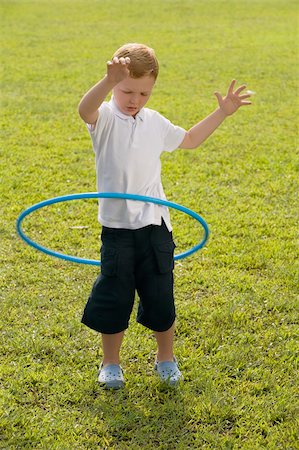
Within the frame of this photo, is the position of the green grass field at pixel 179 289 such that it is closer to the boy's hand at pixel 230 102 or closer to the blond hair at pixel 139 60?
the boy's hand at pixel 230 102

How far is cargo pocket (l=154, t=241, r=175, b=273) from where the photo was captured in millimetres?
3377

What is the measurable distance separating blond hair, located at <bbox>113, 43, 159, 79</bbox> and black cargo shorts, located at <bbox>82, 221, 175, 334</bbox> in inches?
27.2

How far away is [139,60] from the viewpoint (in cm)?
316

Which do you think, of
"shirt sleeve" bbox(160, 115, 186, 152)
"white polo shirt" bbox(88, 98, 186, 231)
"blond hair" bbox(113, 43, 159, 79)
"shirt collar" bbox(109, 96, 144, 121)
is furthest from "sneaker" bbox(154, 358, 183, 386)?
"blond hair" bbox(113, 43, 159, 79)

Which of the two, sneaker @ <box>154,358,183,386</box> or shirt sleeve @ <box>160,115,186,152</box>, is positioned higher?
shirt sleeve @ <box>160,115,186,152</box>

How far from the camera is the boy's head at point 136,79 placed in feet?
10.4

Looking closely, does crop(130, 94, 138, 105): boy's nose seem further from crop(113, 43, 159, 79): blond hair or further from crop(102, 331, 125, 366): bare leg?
crop(102, 331, 125, 366): bare leg

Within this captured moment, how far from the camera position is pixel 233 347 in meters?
3.94

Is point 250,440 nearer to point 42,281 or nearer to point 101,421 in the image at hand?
point 101,421

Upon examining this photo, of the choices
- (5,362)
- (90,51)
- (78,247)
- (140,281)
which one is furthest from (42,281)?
(90,51)

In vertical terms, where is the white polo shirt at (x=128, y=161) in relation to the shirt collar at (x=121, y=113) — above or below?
below

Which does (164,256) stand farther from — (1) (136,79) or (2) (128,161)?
(1) (136,79)

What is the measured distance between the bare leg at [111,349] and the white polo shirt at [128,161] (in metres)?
0.61

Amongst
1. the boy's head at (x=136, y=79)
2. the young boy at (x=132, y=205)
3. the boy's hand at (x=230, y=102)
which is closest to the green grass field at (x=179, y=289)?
the young boy at (x=132, y=205)
